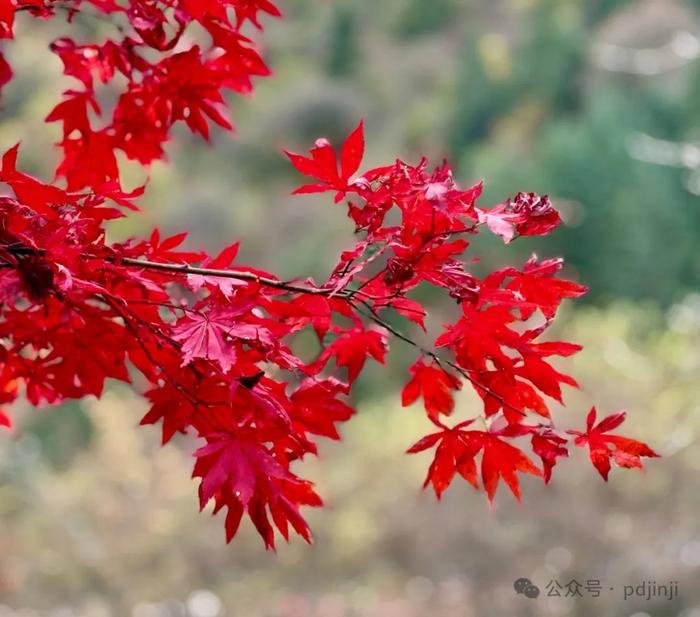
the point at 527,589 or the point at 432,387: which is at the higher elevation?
the point at 432,387

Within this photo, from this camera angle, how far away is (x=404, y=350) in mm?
7297

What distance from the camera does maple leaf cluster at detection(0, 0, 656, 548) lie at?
2.43 ft

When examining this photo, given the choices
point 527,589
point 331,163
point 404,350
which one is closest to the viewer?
point 331,163

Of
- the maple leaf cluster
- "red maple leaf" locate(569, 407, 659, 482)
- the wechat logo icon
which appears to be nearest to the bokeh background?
Answer: the maple leaf cluster

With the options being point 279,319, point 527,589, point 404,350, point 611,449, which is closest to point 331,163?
Result: point 279,319

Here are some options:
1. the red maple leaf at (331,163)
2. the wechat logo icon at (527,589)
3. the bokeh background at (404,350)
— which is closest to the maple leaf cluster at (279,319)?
the red maple leaf at (331,163)

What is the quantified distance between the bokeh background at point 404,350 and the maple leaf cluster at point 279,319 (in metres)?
0.34

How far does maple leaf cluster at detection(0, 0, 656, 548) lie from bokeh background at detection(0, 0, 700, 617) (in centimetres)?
34

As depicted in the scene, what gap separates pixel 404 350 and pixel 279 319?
21.1 feet

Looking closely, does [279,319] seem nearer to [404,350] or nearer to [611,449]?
[611,449]

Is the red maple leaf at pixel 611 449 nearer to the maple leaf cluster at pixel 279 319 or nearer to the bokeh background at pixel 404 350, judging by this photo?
the maple leaf cluster at pixel 279 319

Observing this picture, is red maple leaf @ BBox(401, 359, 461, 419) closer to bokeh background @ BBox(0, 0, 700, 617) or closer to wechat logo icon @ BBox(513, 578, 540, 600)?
bokeh background @ BBox(0, 0, 700, 617)

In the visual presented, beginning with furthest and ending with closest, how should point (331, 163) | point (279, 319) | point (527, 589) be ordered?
point (527, 589) < point (279, 319) < point (331, 163)

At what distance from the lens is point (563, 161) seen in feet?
27.9
